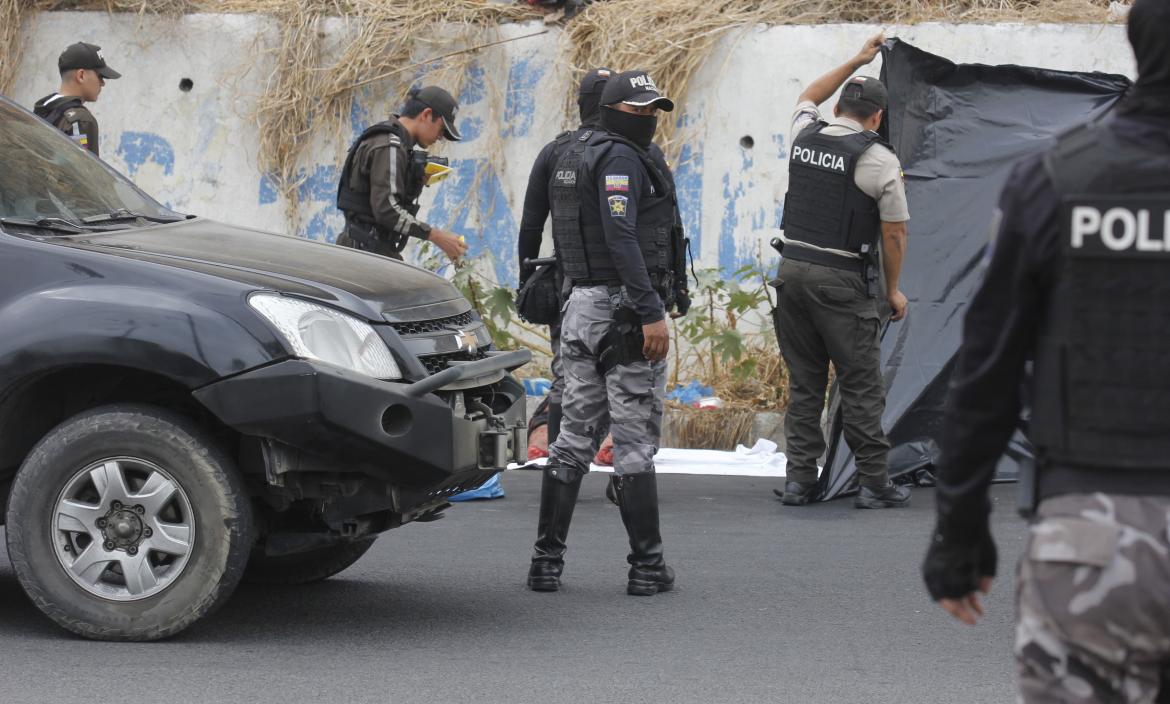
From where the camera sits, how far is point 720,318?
10633 mm

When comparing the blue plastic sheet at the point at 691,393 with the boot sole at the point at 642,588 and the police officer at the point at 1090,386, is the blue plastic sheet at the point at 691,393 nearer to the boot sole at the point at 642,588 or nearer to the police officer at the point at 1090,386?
the boot sole at the point at 642,588

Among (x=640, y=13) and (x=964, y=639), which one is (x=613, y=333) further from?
(x=640, y=13)

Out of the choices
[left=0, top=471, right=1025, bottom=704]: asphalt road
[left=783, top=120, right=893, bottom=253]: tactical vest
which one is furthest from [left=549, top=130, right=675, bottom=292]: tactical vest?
[left=783, top=120, right=893, bottom=253]: tactical vest

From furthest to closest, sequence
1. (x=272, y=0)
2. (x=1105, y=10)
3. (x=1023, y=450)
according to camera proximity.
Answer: (x=272, y=0)
(x=1105, y=10)
(x=1023, y=450)

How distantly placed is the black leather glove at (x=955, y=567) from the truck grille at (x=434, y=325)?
2797mm

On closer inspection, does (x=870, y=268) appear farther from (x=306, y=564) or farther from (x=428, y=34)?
(x=428, y=34)

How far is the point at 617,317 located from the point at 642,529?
0.78m

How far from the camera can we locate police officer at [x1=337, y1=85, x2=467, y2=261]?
27.1 feet

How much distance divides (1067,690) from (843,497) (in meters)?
5.89

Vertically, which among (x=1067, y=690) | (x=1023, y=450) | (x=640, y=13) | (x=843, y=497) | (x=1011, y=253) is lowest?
(x=843, y=497)

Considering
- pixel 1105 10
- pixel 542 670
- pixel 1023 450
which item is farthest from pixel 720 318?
pixel 1023 450

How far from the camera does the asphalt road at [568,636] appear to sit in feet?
14.8

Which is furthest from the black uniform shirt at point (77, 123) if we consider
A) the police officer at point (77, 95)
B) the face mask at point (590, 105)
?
the face mask at point (590, 105)

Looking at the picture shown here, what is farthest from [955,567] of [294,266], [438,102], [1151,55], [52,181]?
[438,102]
